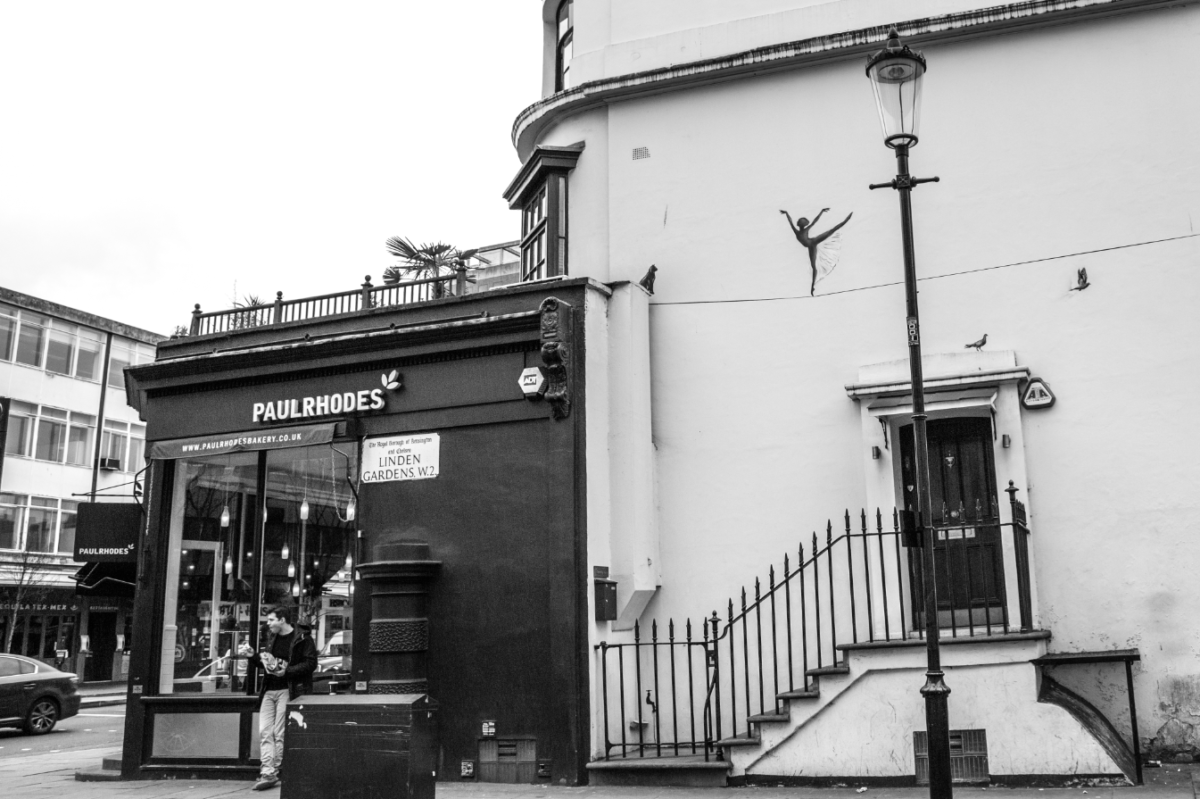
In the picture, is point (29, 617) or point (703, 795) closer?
point (703, 795)

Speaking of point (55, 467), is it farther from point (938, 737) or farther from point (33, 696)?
point (938, 737)

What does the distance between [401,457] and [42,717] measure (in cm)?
1291

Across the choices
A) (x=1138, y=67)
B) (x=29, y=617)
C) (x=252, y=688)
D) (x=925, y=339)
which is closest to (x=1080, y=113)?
(x=1138, y=67)

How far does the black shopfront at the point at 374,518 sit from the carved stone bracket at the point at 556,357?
0.02 meters

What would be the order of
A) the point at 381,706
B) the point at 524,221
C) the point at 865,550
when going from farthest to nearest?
the point at 524,221, the point at 865,550, the point at 381,706

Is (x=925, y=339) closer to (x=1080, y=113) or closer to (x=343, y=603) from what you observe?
(x=1080, y=113)

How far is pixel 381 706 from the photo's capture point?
7652 mm

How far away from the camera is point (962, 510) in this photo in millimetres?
11406

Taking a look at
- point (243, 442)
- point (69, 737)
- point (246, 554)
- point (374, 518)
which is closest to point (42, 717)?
point (69, 737)

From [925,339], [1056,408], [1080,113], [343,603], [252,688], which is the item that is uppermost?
[1080,113]

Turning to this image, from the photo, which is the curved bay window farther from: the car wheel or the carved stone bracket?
the car wheel

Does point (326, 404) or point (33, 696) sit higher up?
point (326, 404)

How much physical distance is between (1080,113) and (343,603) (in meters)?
9.96

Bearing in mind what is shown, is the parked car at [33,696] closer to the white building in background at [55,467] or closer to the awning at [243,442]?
the awning at [243,442]
